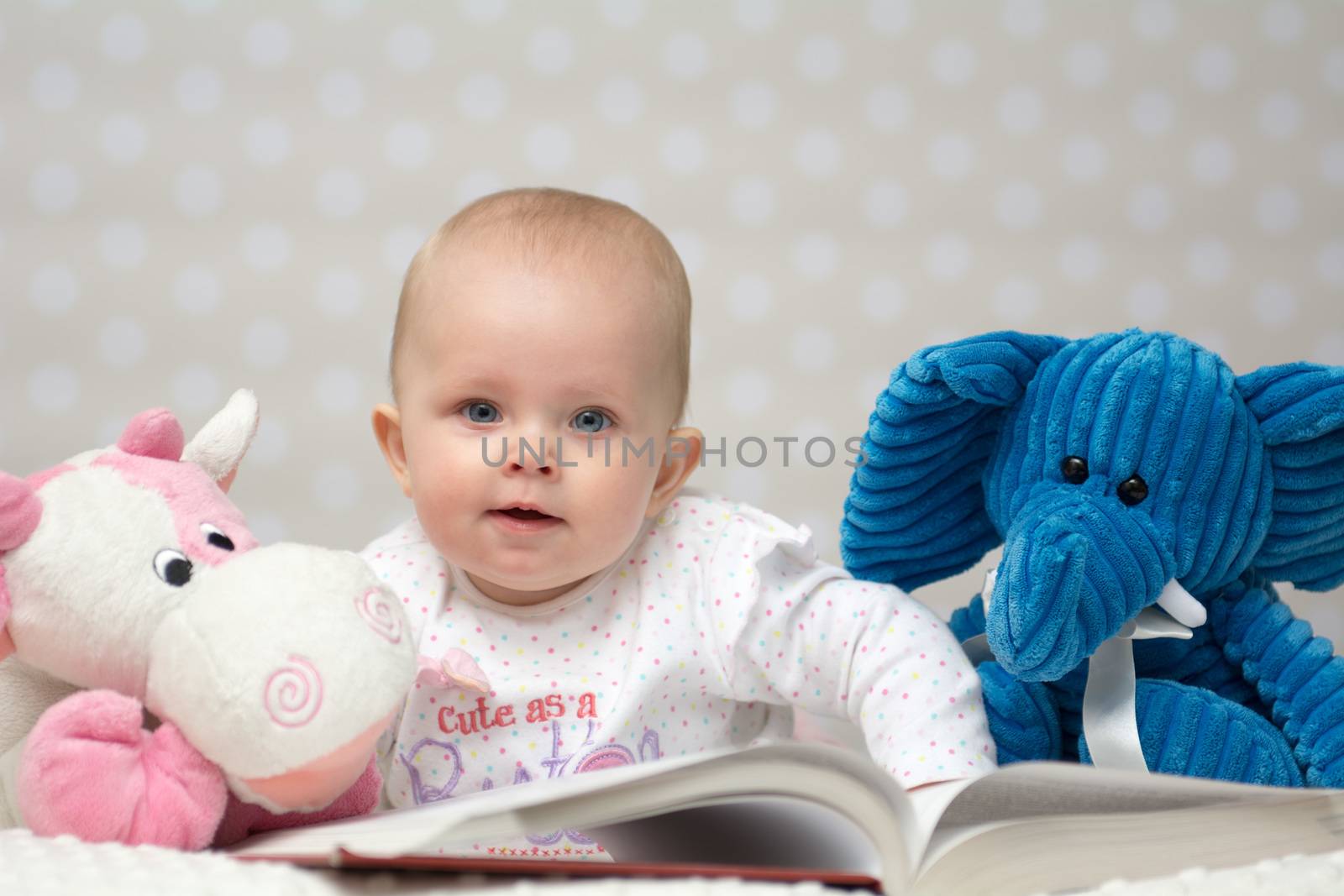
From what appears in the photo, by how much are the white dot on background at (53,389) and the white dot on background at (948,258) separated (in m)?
1.06

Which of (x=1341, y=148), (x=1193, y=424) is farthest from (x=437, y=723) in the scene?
(x=1341, y=148)

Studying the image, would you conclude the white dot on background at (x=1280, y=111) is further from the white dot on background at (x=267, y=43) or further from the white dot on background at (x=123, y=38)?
the white dot on background at (x=123, y=38)

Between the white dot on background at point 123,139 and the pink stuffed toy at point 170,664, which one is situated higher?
the white dot on background at point 123,139

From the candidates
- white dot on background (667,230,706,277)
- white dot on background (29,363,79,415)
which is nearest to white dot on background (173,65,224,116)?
white dot on background (29,363,79,415)

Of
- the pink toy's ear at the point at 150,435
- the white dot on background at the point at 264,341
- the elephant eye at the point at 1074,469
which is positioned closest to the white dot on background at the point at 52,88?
the white dot on background at the point at 264,341

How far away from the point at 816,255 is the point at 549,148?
1.19 feet

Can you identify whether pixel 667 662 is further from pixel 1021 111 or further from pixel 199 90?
pixel 199 90

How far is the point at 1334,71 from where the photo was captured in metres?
1.53

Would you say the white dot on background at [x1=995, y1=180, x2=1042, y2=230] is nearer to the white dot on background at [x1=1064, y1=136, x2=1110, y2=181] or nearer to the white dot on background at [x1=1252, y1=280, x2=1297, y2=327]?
the white dot on background at [x1=1064, y1=136, x2=1110, y2=181]

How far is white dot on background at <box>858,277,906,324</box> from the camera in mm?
1577

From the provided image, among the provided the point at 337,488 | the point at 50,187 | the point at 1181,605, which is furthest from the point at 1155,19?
the point at 50,187

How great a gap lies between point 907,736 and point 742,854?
0.85 feet

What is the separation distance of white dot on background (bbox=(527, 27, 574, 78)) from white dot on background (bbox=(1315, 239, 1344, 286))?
3.09ft

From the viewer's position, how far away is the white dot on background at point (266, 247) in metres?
1.57
